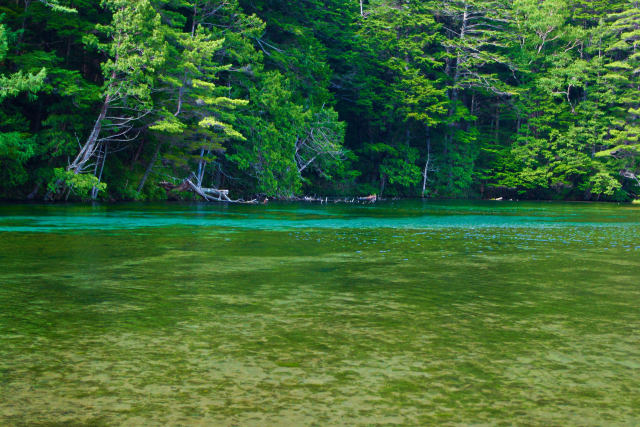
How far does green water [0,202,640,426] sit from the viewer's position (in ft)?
13.0

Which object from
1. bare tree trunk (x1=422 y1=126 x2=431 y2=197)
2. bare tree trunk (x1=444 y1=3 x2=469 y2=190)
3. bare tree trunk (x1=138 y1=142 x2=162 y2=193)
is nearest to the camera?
bare tree trunk (x1=138 y1=142 x2=162 y2=193)

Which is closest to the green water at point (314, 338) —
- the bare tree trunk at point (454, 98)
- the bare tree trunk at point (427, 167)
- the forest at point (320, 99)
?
the forest at point (320, 99)

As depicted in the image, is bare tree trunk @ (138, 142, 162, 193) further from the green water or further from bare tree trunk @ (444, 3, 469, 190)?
bare tree trunk @ (444, 3, 469, 190)

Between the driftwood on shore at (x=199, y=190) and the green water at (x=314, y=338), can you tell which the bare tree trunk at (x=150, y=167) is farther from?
the green water at (x=314, y=338)

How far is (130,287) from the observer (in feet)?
26.9

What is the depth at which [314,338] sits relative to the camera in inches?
221

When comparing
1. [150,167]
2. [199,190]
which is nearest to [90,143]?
[150,167]

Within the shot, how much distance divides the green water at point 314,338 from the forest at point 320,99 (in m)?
18.8

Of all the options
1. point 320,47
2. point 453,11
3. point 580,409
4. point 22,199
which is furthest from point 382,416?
point 453,11

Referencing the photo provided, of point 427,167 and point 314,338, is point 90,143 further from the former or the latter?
point 427,167

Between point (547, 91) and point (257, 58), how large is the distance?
28994 mm

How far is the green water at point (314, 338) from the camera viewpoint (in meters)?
3.96

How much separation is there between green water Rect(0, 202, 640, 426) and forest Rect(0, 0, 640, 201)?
61.6ft

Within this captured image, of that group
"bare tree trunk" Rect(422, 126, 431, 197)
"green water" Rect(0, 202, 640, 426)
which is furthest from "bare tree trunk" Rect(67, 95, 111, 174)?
"bare tree trunk" Rect(422, 126, 431, 197)
